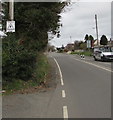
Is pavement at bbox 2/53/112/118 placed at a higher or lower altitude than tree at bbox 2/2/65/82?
lower

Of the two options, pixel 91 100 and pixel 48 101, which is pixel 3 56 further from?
pixel 91 100

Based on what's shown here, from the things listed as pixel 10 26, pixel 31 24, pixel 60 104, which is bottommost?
pixel 60 104

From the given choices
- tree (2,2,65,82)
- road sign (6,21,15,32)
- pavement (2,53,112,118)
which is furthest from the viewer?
tree (2,2,65,82)

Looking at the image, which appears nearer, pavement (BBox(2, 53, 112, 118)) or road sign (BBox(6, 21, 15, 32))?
pavement (BBox(2, 53, 112, 118))

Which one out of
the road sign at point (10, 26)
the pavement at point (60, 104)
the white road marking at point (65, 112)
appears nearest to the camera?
the white road marking at point (65, 112)

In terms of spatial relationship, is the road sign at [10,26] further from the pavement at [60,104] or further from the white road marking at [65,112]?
the white road marking at [65,112]

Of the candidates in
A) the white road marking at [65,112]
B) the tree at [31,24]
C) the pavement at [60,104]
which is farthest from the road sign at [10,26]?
the white road marking at [65,112]

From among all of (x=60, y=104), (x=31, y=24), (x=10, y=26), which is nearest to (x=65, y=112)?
(x=60, y=104)

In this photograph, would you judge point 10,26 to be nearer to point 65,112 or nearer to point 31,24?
point 31,24

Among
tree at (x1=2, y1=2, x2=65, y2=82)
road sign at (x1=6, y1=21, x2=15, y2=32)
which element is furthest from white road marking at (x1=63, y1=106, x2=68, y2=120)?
road sign at (x1=6, y1=21, x2=15, y2=32)

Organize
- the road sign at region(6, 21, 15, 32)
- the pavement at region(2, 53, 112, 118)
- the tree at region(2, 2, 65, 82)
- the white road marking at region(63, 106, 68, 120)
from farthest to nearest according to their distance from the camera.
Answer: the tree at region(2, 2, 65, 82) → the road sign at region(6, 21, 15, 32) → the pavement at region(2, 53, 112, 118) → the white road marking at region(63, 106, 68, 120)

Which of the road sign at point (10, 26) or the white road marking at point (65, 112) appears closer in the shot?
the white road marking at point (65, 112)

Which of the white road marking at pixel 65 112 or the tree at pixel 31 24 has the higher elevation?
the tree at pixel 31 24

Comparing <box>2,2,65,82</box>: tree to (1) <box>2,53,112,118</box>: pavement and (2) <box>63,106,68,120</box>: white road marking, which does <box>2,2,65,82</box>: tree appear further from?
(2) <box>63,106,68,120</box>: white road marking
